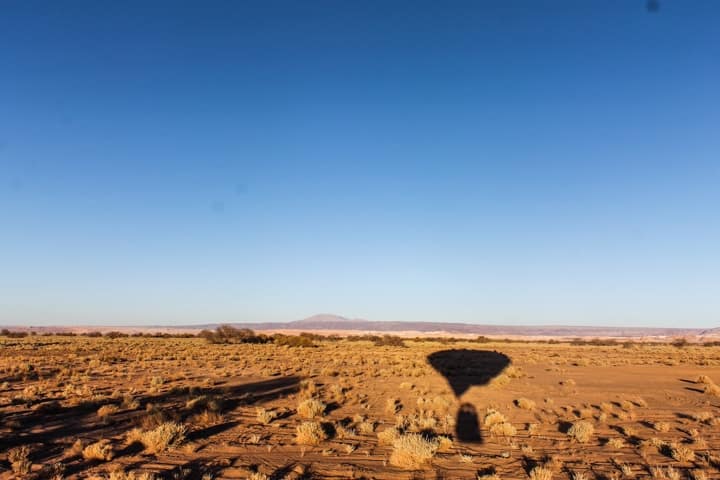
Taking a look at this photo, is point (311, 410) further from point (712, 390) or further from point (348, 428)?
point (712, 390)

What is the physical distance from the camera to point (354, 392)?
61.4 ft

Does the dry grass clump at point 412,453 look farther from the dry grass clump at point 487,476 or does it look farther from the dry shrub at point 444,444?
the dry grass clump at point 487,476

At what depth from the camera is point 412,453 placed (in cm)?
930

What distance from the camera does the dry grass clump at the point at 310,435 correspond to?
10.6 metres

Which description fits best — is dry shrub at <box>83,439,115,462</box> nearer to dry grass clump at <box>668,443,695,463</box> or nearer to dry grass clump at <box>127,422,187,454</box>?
dry grass clump at <box>127,422,187,454</box>

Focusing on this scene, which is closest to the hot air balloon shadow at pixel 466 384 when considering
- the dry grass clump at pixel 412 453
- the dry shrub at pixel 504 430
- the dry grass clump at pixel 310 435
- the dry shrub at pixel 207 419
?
the dry shrub at pixel 504 430

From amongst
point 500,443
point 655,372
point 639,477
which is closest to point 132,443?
point 500,443

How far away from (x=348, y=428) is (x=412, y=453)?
3336mm

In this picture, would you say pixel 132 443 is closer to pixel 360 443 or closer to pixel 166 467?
pixel 166 467

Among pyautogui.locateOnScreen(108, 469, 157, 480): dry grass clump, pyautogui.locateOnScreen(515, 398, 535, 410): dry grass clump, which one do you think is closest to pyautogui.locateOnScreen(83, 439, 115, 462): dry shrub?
pyautogui.locateOnScreen(108, 469, 157, 480): dry grass clump

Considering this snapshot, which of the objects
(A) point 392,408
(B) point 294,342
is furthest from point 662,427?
(B) point 294,342

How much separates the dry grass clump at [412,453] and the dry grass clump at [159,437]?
4.54 meters

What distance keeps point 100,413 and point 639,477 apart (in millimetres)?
12612

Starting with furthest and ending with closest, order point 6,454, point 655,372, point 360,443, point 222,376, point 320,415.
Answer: point 655,372, point 222,376, point 320,415, point 360,443, point 6,454
